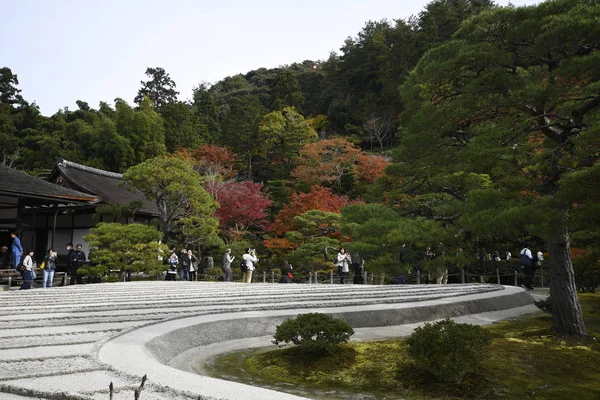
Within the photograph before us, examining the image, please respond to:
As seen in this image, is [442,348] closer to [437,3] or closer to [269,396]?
[269,396]

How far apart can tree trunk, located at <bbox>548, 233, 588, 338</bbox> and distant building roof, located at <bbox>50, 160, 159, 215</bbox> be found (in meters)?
18.4

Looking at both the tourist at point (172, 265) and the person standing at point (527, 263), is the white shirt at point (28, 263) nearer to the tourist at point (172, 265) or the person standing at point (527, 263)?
the tourist at point (172, 265)

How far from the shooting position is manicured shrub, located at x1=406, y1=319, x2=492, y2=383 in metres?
4.69

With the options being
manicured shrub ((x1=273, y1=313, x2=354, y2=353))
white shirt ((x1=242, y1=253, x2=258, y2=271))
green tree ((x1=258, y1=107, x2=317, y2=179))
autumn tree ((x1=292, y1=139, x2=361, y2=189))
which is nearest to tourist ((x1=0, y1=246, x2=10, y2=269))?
white shirt ((x1=242, y1=253, x2=258, y2=271))

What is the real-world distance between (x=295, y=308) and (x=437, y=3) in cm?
3887

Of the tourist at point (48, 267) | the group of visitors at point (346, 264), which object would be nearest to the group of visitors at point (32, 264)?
the tourist at point (48, 267)

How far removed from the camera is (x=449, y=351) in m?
4.80

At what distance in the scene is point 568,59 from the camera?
18.2ft

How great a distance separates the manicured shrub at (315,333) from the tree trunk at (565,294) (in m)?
3.44

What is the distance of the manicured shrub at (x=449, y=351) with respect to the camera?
4688 millimetres

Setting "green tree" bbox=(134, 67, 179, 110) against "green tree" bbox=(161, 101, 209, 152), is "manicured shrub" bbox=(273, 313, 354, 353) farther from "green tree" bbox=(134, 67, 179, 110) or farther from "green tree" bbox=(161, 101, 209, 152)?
"green tree" bbox=(134, 67, 179, 110)

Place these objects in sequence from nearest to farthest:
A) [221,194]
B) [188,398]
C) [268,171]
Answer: [188,398] < [221,194] < [268,171]

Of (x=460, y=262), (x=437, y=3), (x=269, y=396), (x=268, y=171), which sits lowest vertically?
(x=269, y=396)

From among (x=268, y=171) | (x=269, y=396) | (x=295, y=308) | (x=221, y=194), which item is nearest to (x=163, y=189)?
(x=221, y=194)
